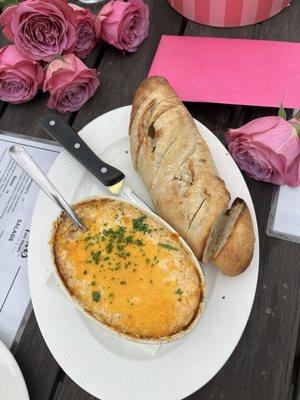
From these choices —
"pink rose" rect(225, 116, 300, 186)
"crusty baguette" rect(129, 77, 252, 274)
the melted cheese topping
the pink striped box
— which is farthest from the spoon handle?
the pink striped box

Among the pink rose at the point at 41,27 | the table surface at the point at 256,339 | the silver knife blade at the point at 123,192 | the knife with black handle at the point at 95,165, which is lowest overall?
the table surface at the point at 256,339

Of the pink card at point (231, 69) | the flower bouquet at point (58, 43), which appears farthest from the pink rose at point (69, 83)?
the pink card at point (231, 69)

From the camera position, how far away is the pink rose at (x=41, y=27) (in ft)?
2.27

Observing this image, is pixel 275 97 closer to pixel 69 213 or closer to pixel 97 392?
pixel 69 213

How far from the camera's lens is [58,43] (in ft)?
2.39

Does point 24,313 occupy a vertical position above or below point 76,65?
below

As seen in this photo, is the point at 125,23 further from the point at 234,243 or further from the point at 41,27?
the point at 234,243

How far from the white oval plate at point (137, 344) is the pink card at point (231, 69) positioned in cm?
17

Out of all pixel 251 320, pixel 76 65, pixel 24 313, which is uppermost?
pixel 76 65

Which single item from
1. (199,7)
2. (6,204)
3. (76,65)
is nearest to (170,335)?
(6,204)

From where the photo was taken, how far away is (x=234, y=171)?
65 cm

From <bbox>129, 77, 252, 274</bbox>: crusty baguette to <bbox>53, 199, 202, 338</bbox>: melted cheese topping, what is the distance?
0.11 ft

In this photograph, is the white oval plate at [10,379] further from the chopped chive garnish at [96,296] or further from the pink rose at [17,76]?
Result: the pink rose at [17,76]

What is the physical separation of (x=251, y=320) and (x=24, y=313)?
12.2 inches
